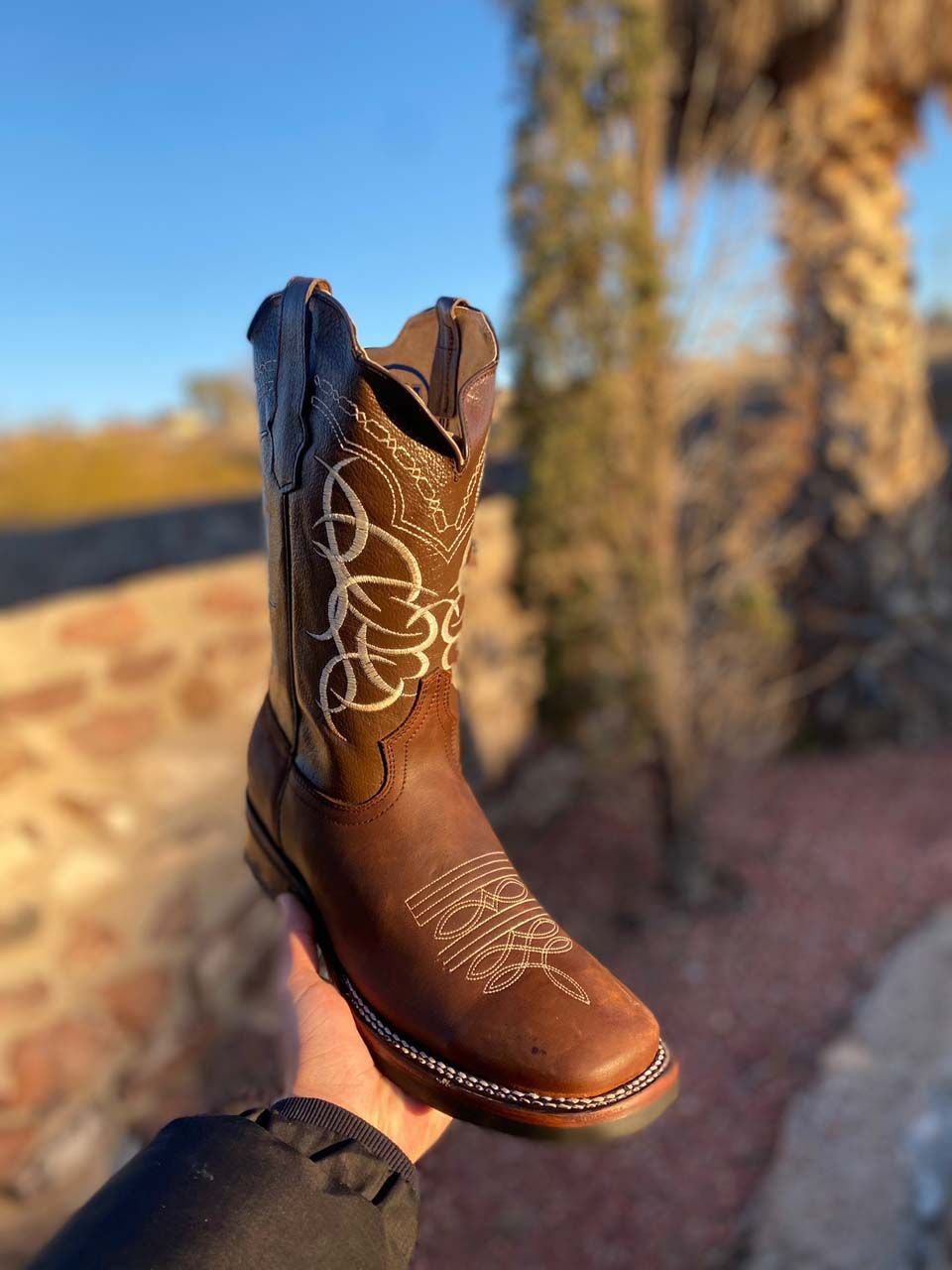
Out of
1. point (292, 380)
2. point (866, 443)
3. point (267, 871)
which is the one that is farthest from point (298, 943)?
point (866, 443)

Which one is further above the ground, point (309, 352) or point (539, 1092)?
point (309, 352)

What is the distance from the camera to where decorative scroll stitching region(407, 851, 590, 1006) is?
104 cm

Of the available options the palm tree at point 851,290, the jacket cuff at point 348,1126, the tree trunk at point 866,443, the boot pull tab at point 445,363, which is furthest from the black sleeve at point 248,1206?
the tree trunk at point 866,443

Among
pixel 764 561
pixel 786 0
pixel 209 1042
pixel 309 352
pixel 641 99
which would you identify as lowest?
pixel 209 1042

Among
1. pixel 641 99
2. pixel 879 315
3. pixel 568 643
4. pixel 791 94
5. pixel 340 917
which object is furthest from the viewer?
pixel 879 315

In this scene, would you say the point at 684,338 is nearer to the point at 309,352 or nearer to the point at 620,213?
the point at 620,213

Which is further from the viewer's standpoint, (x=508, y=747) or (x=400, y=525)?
(x=508, y=747)

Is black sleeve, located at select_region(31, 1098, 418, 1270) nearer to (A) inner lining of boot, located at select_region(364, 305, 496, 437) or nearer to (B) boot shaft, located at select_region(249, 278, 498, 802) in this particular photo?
(B) boot shaft, located at select_region(249, 278, 498, 802)

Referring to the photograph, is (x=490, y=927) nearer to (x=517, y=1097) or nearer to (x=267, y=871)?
(x=517, y=1097)

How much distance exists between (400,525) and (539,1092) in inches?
25.3

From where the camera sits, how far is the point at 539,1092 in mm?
968

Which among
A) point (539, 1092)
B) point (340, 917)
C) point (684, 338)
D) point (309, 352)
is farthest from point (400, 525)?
point (684, 338)

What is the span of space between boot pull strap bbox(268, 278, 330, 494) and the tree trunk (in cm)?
413

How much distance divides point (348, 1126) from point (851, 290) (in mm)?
5230
